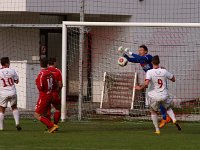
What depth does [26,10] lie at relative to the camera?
94.8 feet

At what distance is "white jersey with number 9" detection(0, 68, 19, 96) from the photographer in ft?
69.3

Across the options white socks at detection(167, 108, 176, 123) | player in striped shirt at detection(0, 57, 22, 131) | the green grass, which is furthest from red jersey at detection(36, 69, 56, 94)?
white socks at detection(167, 108, 176, 123)

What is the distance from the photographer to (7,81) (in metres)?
21.2

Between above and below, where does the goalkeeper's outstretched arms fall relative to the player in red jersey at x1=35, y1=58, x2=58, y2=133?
above

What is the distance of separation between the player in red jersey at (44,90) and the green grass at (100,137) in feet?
1.19

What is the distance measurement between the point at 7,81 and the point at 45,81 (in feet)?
5.04

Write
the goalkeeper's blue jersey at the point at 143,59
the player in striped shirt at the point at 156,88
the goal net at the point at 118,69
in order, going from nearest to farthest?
the player in striped shirt at the point at 156,88
the goalkeeper's blue jersey at the point at 143,59
the goal net at the point at 118,69

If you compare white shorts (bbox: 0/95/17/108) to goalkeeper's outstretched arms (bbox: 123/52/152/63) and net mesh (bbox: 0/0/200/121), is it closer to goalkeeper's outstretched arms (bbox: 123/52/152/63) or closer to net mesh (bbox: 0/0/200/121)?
goalkeeper's outstretched arms (bbox: 123/52/152/63)

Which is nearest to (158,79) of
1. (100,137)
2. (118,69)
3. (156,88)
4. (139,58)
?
(156,88)

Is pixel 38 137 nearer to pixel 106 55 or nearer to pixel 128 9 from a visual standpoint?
pixel 106 55

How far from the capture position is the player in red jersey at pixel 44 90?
20.0 meters

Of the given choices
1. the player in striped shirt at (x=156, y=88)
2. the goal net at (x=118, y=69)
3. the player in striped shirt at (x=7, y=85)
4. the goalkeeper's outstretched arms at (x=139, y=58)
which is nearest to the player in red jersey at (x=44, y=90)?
the player in striped shirt at (x=7, y=85)

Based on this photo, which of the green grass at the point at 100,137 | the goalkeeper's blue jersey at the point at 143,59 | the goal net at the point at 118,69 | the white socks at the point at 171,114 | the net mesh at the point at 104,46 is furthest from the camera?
the net mesh at the point at 104,46

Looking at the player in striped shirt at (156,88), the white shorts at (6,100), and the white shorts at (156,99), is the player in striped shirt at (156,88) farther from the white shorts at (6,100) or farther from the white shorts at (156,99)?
the white shorts at (6,100)
